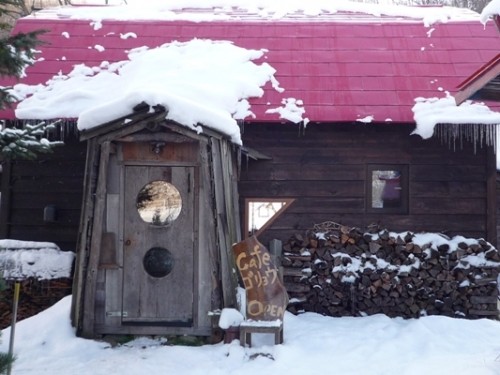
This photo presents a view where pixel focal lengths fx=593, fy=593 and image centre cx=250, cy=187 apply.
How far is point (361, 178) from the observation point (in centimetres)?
Answer: 978

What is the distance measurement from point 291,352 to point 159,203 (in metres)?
2.56

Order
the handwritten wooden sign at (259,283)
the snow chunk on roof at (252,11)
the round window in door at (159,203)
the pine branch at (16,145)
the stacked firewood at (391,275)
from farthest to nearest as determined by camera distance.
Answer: the snow chunk on roof at (252,11)
the stacked firewood at (391,275)
the round window in door at (159,203)
the handwritten wooden sign at (259,283)
the pine branch at (16,145)

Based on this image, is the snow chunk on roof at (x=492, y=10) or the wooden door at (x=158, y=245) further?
the wooden door at (x=158, y=245)

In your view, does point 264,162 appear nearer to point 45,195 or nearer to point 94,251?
point 94,251

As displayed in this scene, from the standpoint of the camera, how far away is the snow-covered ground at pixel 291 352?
6559mm

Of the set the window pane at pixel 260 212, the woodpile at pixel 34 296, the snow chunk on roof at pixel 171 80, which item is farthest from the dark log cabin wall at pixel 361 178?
the woodpile at pixel 34 296

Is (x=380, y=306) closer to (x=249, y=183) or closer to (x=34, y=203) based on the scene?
(x=249, y=183)

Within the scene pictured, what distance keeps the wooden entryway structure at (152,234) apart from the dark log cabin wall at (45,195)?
246 centimetres

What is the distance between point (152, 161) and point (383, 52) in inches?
206

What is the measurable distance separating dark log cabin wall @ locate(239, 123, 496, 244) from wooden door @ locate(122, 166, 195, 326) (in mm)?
2112

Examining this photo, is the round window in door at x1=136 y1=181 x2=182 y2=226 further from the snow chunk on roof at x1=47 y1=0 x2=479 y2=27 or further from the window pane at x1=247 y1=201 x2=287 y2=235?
the snow chunk on roof at x1=47 y1=0 x2=479 y2=27

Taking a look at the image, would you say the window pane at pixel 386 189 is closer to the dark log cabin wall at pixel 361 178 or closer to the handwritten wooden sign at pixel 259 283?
the dark log cabin wall at pixel 361 178

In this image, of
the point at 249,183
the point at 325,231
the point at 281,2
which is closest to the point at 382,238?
the point at 325,231

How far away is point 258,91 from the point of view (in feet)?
32.1
